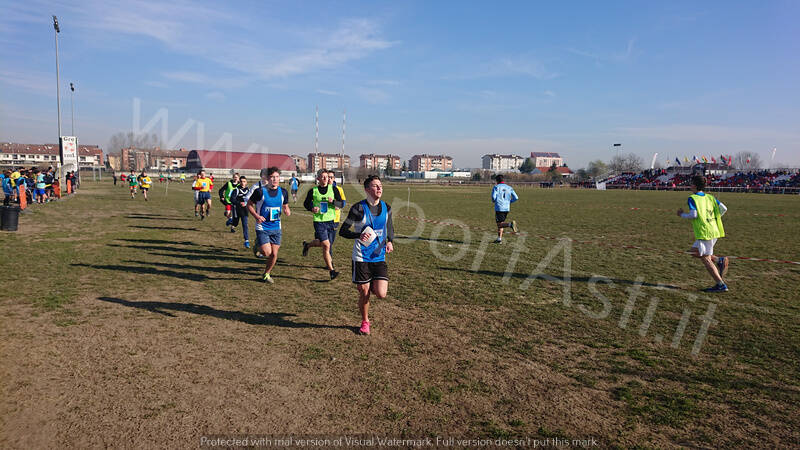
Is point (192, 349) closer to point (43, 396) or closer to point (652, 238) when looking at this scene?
point (43, 396)

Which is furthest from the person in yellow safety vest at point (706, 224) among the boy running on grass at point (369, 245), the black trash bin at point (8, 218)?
the black trash bin at point (8, 218)

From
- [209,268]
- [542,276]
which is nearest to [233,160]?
[209,268]

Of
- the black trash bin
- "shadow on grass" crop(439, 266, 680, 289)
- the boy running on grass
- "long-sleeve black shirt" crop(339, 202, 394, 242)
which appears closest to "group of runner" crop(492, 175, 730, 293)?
"shadow on grass" crop(439, 266, 680, 289)

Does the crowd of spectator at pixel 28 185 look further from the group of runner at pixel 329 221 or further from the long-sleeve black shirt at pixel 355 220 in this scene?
the long-sleeve black shirt at pixel 355 220

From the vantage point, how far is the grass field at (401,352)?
12.6 feet

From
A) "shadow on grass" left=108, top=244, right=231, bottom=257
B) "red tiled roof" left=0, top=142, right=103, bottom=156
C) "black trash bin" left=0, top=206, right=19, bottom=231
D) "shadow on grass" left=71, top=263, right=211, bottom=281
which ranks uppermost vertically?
"red tiled roof" left=0, top=142, right=103, bottom=156

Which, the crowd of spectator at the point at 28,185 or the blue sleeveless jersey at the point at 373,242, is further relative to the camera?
the crowd of spectator at the point at 28,185

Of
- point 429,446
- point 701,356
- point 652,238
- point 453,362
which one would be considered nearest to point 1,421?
point 429,446

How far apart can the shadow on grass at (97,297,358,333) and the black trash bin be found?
9.81 metres

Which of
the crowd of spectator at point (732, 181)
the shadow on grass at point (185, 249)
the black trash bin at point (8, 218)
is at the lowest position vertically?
the shadow on grass at point (185, 249)

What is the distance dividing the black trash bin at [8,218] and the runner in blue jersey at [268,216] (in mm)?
10460

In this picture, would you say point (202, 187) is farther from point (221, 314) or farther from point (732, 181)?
point (732, 181)

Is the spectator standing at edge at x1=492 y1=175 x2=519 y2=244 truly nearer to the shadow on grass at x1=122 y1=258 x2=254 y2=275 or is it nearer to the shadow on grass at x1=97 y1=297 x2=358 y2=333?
the shadow on grass at x1=122 y1=258 x2=254 y2=275

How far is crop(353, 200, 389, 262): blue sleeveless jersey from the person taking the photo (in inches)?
234
